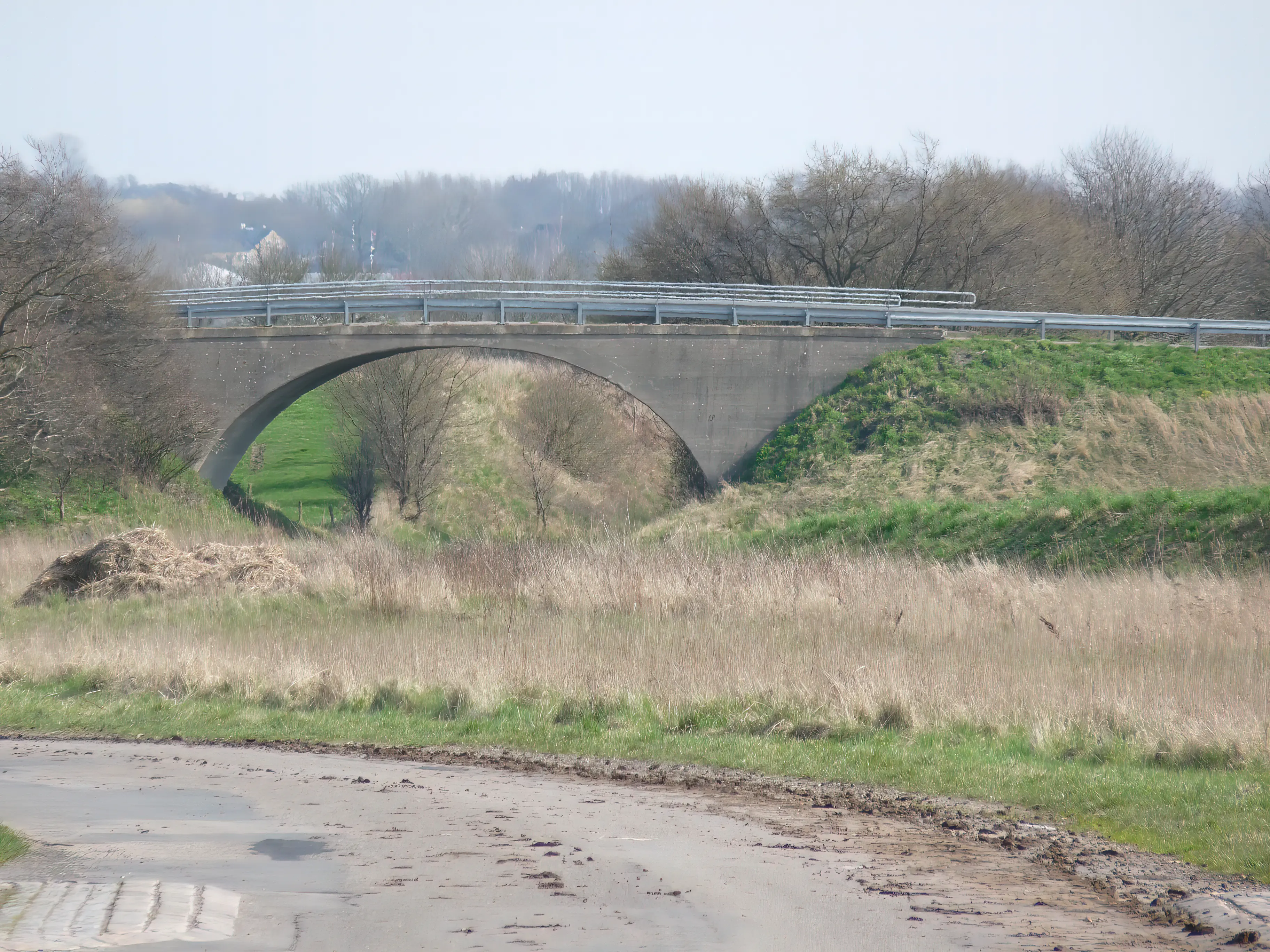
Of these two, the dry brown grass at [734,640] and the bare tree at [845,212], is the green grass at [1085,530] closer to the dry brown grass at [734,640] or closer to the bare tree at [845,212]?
the dry brown grass at [734,640]

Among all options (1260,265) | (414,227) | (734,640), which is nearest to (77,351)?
(734,640)

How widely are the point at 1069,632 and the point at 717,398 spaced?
22.5 m

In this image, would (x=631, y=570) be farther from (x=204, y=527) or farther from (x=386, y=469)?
(x=386, y=469)

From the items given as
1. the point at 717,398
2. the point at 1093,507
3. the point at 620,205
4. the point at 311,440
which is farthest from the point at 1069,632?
the point at 620,205

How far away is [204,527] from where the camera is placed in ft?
102

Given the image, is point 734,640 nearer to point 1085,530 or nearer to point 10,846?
point 10,846

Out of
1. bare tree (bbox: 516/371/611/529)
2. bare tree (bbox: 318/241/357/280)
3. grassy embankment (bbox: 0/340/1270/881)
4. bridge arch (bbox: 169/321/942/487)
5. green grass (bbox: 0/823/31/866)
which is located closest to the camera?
green grass (bbox: 0/823/31/866)

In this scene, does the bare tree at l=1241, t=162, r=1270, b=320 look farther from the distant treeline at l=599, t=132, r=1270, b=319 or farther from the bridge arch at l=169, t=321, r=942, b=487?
the bridge arch at l=169, t=321, r=942, b=487

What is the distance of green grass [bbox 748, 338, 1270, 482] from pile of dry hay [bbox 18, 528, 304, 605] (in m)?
16.9

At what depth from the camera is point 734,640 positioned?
13.7 metres

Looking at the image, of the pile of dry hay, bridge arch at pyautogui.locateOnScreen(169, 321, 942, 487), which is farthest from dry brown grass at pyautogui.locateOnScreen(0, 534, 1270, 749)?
bridge arch at pyautogui.locateOnScreen(169, 321, 942, 487)

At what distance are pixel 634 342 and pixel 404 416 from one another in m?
9.00

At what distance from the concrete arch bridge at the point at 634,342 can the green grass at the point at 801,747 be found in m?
22.1

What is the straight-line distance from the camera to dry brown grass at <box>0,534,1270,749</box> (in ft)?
35.6
